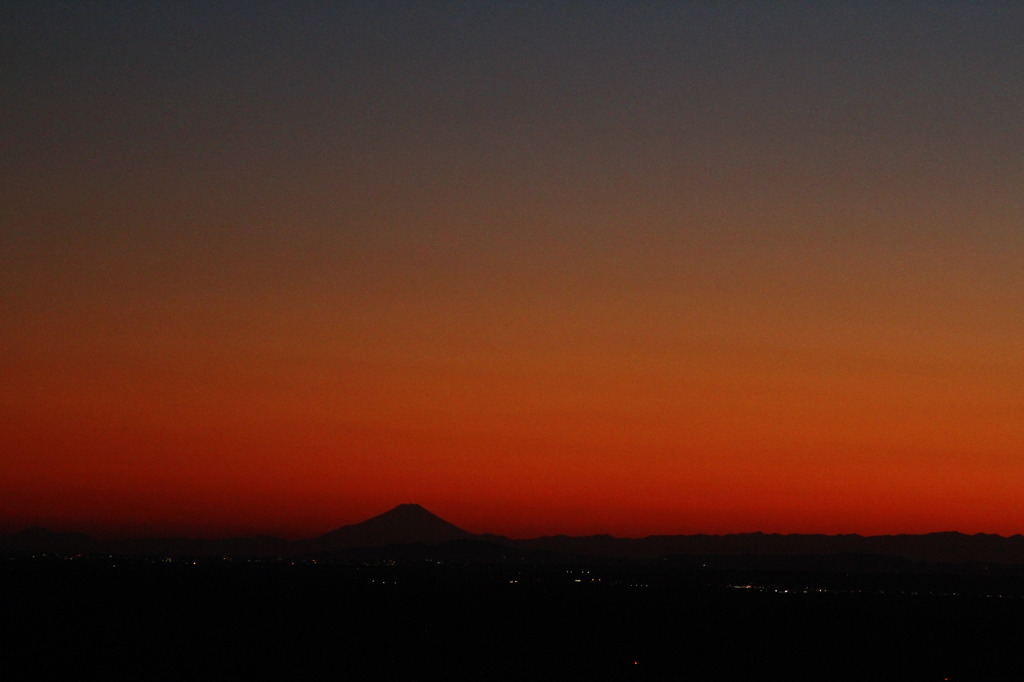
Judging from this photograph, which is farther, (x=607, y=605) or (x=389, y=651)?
(x=607, y=605)

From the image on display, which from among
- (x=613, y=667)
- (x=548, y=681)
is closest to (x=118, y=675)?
(x=548, y=681)

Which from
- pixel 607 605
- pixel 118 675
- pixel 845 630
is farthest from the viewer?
pixel 607 605

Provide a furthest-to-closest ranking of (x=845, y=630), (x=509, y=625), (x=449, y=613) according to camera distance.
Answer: (x=449, y=613) < (x=845, y=630) < (x=509, y=625)

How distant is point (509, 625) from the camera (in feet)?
442

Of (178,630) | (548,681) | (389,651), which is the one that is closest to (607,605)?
(178,630)

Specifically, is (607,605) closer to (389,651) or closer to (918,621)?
(918,621)

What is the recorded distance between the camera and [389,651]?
9331cm

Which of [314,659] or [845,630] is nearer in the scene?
[314,659]

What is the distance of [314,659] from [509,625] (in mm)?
52262

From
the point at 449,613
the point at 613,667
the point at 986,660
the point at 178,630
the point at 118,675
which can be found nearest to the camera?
the point at 118,675

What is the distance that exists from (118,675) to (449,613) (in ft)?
306

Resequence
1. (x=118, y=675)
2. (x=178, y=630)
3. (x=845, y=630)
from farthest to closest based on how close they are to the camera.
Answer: (x=845, y=630), (x=178, y=630), (x=118, y=675)

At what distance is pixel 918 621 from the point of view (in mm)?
168875

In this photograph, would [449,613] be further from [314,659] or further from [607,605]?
[314,659]
